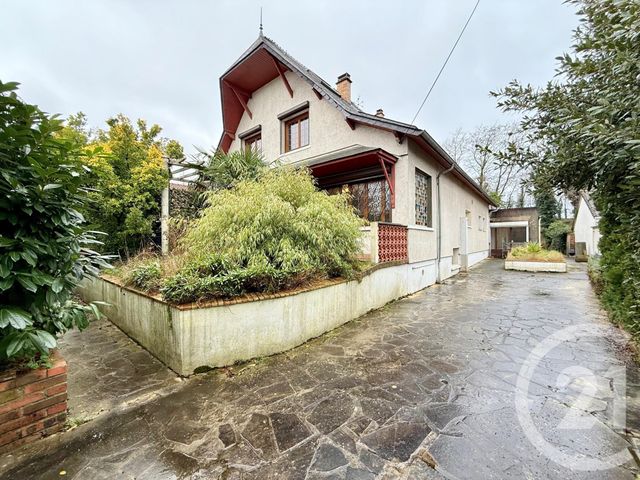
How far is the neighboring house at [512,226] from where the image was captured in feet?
67.8

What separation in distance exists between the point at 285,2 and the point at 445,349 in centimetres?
1054

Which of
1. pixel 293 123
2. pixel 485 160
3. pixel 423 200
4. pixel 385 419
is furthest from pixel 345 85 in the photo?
pixel 485 160

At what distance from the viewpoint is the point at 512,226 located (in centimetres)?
2130

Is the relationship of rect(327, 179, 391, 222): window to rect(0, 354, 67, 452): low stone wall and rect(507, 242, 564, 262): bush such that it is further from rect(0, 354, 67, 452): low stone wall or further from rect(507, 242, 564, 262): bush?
rect(507, 242, 564, 262): bush

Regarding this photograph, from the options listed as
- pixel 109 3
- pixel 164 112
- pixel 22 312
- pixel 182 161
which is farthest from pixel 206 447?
pixel 164 112

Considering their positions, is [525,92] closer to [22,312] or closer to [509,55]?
[509,55]

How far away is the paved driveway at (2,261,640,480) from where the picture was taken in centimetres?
189

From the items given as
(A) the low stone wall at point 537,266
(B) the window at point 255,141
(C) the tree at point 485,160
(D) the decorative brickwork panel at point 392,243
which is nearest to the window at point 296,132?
(B) the window at point 255,141

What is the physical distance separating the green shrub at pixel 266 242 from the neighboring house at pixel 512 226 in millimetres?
19942

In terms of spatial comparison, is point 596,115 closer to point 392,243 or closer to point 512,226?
point 392,243

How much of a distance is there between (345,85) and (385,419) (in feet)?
36.1

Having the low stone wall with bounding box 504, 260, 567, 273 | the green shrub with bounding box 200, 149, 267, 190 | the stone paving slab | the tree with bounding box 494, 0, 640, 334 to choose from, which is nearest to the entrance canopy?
the green shrub with bounding box 200, 149, 267, 190

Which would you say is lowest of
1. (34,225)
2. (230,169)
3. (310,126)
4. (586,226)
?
(34,225)

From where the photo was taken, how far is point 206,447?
6.91ft
